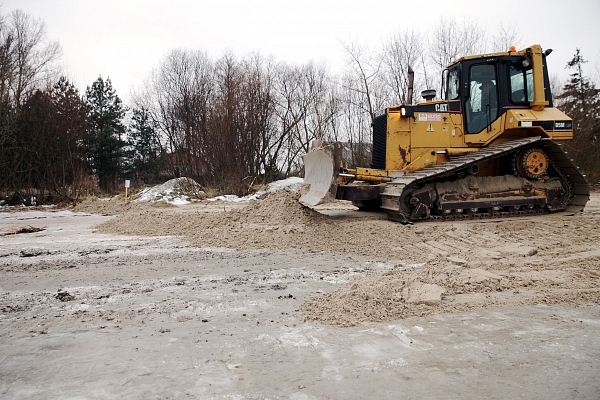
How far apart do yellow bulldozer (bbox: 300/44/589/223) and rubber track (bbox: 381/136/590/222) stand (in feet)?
0.09

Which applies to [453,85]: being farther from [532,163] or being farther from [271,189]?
[271,189]

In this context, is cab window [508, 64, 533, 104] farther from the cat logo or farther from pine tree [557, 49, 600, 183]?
pine tree [557, 49, 600, 183]

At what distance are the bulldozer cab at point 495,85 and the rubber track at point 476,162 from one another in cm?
75

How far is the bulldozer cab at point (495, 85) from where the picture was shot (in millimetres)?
9398

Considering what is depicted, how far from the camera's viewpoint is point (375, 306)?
3.80m

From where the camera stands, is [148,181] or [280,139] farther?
[148,181]

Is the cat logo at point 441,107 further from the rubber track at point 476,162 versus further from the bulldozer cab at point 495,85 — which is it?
the rubber track at point 476,162

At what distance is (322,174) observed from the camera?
9203 mm

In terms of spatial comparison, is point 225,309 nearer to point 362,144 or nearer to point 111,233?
point 111,233

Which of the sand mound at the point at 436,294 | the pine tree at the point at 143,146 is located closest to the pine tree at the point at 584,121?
the sand mound at the point at 436,294

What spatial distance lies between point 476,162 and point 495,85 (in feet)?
6.12

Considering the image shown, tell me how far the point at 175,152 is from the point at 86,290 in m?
22.5

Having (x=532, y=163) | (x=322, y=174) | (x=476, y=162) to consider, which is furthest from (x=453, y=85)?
(x=322, y=174)

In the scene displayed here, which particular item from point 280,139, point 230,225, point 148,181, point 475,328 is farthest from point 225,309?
point 148,181
